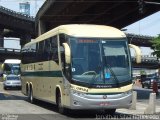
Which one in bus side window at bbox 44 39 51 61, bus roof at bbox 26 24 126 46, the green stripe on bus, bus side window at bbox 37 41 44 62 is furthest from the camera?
bus side window at bbox 37 41 44 62

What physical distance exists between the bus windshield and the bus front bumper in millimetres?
448

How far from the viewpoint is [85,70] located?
18.2m

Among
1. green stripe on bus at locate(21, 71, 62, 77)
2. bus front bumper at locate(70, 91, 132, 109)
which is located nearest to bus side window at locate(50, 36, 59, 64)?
green stripe on bus at locate(21, 71, 62, 77)

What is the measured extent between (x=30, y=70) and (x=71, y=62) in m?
9.25

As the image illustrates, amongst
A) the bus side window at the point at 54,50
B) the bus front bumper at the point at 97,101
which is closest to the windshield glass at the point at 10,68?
the bus side window at the point at 54,50

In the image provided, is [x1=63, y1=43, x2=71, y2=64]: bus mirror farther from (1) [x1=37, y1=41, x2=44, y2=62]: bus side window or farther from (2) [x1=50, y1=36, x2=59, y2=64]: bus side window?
(1) [x1=37, y1=41, x2=44, y2=62]: bus side window

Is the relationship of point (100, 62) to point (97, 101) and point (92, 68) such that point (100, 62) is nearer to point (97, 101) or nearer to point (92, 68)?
A: point (92, 68)

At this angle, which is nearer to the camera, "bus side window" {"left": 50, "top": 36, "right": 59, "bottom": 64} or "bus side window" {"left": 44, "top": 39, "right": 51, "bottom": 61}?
"bus side window" {"left": 50, "top": 36, "right": 59, "bottom": 64}

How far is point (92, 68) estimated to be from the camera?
60.1 feet

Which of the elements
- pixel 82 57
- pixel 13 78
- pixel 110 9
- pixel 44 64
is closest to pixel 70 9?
pixel 110 9

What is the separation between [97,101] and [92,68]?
127cm

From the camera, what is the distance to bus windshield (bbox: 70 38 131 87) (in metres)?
18.2

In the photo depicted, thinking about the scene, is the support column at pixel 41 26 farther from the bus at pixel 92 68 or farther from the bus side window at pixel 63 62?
the bus side window at pixel 63 62

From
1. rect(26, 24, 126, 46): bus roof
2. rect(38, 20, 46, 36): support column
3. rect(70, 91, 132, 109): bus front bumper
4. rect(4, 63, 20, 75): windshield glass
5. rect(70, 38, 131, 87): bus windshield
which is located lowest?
rect(70, 91, 132, 109): bus front bumper
